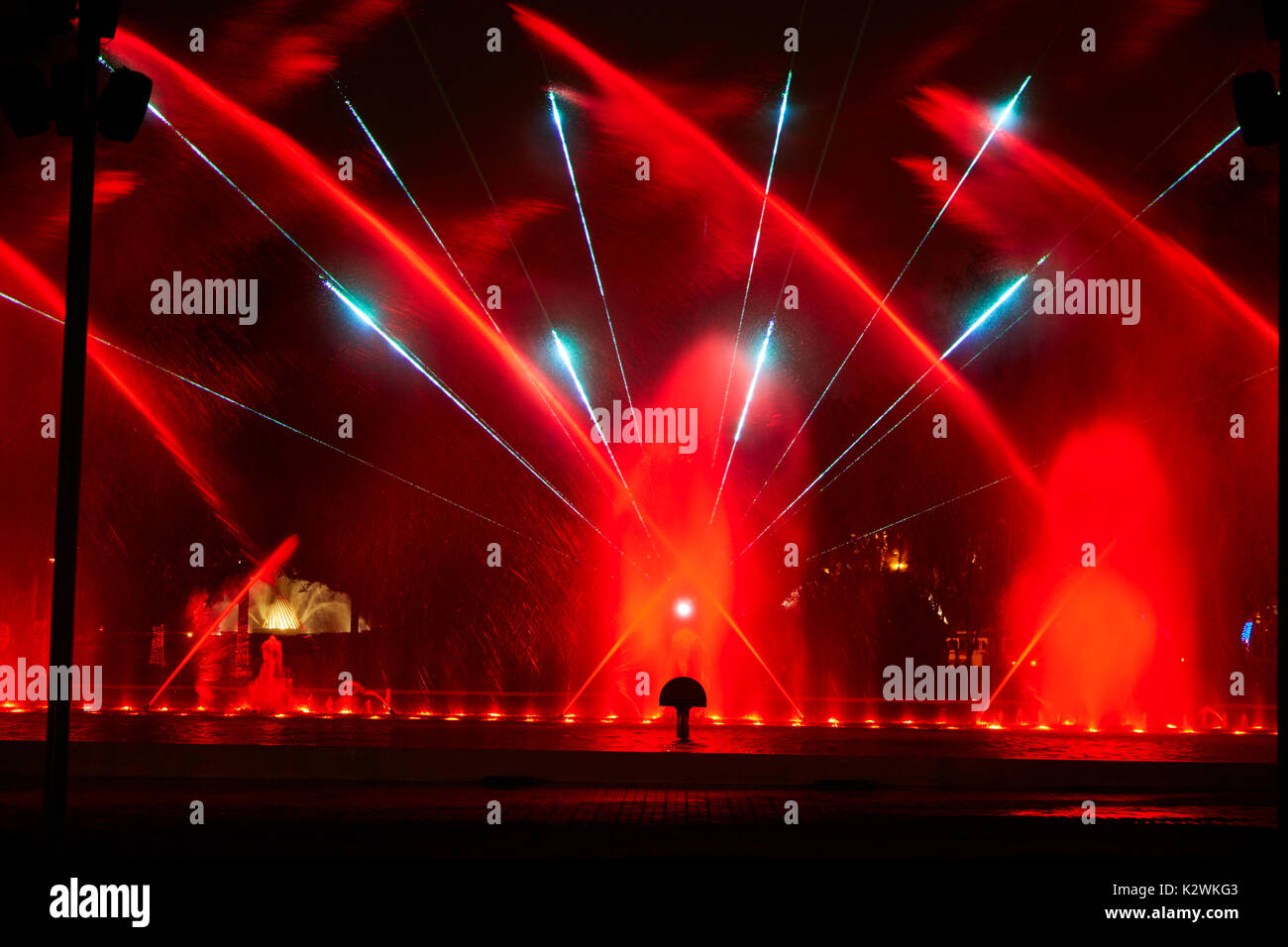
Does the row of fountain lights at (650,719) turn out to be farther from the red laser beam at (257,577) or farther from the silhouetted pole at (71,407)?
the red laser beam at (257,577)

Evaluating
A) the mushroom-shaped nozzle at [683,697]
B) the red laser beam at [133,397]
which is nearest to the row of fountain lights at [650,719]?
the mushroom-shaped nozzle at [683,697]

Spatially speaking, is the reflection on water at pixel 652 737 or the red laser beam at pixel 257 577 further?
the red laser beam at pixel 257 577

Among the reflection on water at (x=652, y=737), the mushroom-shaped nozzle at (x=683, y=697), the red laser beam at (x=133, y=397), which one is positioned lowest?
the reflection on water at (x=652, y=737)

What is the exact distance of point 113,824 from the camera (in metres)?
10.3

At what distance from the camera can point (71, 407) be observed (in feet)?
28.1

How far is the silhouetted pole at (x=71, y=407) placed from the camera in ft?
27.3

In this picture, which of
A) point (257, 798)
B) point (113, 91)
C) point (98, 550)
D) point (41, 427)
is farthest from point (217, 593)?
point (113, 91)

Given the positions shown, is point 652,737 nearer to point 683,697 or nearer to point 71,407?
point 683,697

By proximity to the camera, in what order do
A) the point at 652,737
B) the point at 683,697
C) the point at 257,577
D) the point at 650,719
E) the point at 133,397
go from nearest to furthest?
the point at 683,697
the point at 652,737
the point at 650,719
the point at 133,397
the point at 257,577

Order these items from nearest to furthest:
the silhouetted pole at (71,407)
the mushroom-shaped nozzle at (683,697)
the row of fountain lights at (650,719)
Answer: the silhouetted pole at (71,407), the mushroom-shaped nozzle at (683,697), the row of fountain lights at (650,719)

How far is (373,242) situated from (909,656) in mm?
14063

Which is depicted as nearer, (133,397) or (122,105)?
(122,105)

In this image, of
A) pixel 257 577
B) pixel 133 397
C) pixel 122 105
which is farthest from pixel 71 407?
pixel 257 577

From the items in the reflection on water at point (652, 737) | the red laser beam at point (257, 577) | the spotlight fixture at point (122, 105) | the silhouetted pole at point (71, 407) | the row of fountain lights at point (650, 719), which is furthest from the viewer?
the red laser beam at point (257, 577)
